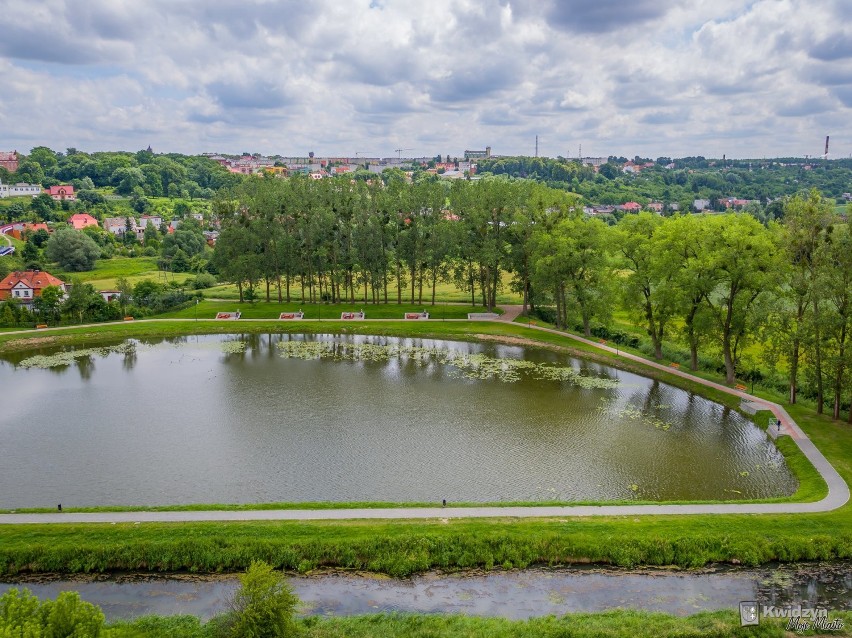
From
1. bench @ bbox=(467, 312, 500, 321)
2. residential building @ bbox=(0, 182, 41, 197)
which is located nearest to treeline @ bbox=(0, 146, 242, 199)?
residential building @ bbox=(0, 182, 41, 197)

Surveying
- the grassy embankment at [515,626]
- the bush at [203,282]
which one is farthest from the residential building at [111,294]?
the grassy embankment at [515,626]

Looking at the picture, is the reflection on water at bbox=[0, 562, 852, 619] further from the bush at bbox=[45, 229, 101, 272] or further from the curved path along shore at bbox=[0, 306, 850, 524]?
the bush at bbox=[45, 229, 101, 272]

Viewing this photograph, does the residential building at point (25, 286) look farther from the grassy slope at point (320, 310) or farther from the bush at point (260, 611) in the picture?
the bush at point (260, 611)

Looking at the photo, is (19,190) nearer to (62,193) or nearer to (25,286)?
(62,193)

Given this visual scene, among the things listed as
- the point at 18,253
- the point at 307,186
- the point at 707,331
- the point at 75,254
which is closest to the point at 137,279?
the point at 75,254

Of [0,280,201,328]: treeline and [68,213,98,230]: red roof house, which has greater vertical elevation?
[68,213,98,230]: red roof house

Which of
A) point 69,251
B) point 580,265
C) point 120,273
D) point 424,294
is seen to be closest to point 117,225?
point 69,251

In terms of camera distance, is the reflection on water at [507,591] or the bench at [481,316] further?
the bench at [481,316]

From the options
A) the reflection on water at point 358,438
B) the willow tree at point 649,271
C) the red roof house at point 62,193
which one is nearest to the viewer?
the reflection on water at point 358,438
